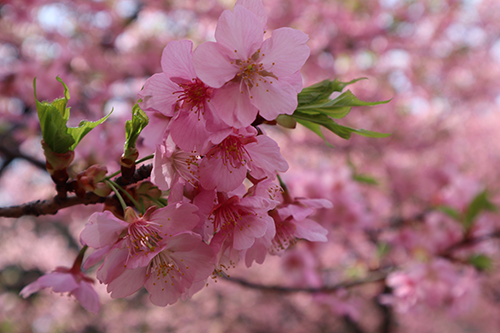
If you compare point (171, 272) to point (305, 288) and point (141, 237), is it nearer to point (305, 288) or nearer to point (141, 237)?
point (141, 237)

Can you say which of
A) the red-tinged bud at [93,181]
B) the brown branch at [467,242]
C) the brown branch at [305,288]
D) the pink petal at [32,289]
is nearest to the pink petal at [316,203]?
the red-tinged bud at [93,181]

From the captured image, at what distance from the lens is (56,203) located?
2.48 ft

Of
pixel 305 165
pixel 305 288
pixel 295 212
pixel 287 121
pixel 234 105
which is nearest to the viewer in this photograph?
pixel 234 105

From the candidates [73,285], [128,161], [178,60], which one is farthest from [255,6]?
[73,285]

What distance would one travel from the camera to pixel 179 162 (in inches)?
27.0

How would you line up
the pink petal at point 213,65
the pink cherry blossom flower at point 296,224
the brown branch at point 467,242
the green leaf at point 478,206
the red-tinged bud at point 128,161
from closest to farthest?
the pink petal at point 213,65
the red-tinged bud at point 128,161
the pink cherry blossom flower at point 296,224
the green leaf at point 478,206
the brown branch at point 467,242

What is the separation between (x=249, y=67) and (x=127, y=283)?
1.70ft

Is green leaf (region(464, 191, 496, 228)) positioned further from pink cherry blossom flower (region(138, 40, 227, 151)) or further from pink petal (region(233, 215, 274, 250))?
pink cherry blossom flower (region(138, 40, 227, 151))

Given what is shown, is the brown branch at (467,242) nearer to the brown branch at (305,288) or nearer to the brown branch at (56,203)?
the brown branch at (305,288)

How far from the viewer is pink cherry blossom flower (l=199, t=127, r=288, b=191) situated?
2.11 ft

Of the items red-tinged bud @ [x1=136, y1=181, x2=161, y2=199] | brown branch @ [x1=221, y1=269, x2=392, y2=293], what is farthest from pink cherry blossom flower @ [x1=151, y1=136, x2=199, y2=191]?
brown branch @ [x1=221, y1=269, x2=392, y2=293]

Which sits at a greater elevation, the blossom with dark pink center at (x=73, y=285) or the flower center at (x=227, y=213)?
the flower center at (x=227, y=213)

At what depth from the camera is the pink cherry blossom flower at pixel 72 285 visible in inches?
34.2

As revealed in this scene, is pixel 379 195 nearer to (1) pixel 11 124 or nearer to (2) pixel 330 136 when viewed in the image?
(2) pixel 330 136
